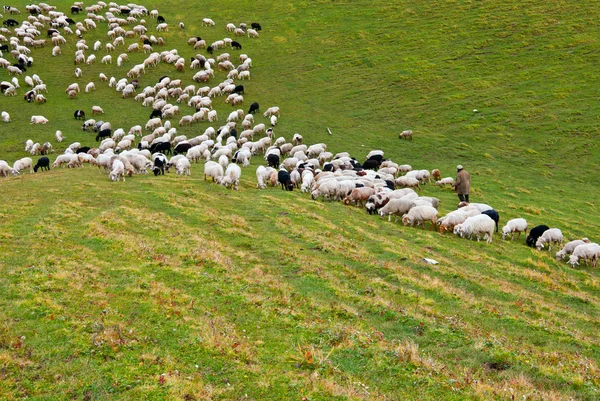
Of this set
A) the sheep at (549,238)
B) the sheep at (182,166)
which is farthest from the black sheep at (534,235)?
the sheep at (182,166)

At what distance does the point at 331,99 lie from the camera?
4781 centimetres

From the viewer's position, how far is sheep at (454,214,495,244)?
62.8 ft

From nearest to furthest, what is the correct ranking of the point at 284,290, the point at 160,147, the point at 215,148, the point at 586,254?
the point at 284,290 → the point at 586,254 → the point at 160,147 → the point at 215,148

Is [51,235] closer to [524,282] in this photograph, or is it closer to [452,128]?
[524,282]

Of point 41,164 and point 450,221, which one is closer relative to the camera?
point 450,221

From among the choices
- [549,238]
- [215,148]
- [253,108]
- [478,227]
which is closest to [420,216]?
[478,227]

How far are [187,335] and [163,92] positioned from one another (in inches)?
1501

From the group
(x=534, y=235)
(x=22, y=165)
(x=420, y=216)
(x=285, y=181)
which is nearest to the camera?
(x=534, y=235)

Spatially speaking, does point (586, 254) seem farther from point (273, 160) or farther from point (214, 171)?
point (273, 160)

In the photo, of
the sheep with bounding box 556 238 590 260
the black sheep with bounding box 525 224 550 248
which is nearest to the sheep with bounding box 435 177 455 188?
the black sheep with bounding box 525 224 550 248

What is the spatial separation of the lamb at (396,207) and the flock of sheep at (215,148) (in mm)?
47

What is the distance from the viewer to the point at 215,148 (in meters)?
31.4

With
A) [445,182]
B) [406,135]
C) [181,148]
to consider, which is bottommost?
[181,148]

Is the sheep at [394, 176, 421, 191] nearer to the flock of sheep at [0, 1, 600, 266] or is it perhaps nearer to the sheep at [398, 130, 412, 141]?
the flock of sheep at [0, 1, 600, 266]
